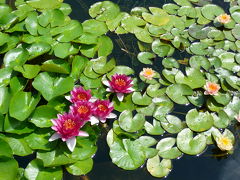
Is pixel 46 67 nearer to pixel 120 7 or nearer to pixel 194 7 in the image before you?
pixel 120 7

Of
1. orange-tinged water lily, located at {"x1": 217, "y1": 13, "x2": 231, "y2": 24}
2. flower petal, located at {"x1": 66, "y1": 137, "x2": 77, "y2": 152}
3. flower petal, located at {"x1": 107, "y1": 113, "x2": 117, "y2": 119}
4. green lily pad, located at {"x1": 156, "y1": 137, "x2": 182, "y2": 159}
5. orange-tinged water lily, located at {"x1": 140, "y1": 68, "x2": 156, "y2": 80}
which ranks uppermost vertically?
orange-tinged water lily, located at {"x1": 217, "y1": 13, "x2": 231, "y2": 24}

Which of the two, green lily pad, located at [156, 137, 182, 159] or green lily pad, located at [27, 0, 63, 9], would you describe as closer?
green lily pad, located at [156, 137, 182, 159]

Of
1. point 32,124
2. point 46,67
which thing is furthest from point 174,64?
point 32,124

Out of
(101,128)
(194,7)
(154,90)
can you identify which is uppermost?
(194,7)

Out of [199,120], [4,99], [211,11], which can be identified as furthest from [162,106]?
[211,11]

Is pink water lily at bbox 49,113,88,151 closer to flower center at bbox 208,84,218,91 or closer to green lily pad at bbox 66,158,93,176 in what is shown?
green lily pad at bbox 66,158,93,176

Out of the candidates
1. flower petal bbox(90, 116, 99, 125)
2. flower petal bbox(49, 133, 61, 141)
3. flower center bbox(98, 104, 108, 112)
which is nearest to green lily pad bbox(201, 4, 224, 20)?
flower center bbox(98, 104, 108, 112)

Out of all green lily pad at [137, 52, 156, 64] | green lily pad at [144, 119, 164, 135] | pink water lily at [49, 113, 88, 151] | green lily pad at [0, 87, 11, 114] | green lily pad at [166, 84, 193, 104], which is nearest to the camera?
pink water lily at [49, 113, 88, 151]
